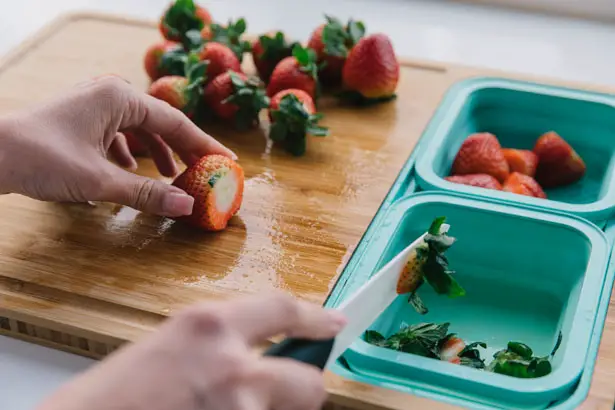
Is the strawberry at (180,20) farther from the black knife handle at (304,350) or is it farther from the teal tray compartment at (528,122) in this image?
the black knife handle at (304,350)

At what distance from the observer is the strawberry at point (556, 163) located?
1.33 meters

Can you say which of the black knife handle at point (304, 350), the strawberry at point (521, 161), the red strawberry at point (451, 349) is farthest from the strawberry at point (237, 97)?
the black knife handle at point (304, 350)

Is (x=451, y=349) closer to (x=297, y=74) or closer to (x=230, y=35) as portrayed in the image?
(x=297, y=74)

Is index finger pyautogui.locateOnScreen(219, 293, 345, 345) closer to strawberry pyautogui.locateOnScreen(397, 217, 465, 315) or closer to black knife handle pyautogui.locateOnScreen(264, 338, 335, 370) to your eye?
black knife handle pyautogui.locateOnScreen(264, 338, 335, 370)

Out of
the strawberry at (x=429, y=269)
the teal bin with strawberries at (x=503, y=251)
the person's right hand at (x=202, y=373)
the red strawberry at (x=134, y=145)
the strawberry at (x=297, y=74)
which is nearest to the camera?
the person's right hand at (x=202, y=373)

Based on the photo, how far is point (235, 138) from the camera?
1.35m

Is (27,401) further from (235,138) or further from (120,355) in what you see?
(235,138)

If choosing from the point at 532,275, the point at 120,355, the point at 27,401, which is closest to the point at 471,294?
the point at 532,275

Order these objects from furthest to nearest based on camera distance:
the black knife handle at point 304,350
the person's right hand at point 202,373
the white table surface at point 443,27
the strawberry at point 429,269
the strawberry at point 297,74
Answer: the white table surface at point 443,27, the strawberry at point 297,74, the strawberry at point 429,269, the black knife handle at point 304,350, the person's right hand at point 202,373

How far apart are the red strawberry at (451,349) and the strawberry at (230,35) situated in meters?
0.64

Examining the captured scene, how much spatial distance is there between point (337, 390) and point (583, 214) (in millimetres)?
435

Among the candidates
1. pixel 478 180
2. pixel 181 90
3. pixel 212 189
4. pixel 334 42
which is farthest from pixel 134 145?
pixel 478 180

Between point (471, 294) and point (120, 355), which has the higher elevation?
point (120, 355)

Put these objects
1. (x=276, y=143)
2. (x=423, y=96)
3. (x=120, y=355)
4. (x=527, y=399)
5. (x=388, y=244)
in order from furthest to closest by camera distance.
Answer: (x=423, y=96)
(x=276, y=143)
(x=388, y=244)
(x=527, y=399)
(x=120, y=355)
